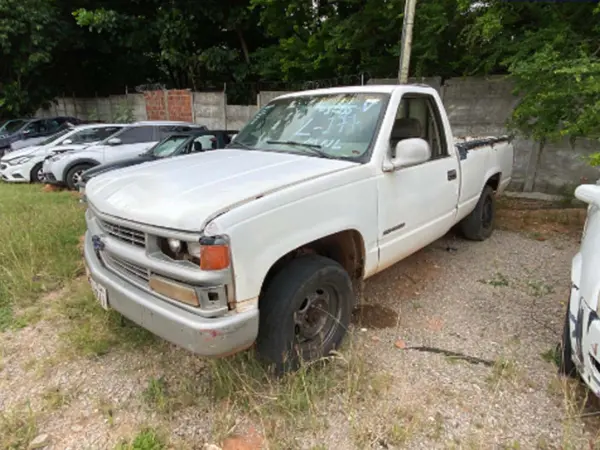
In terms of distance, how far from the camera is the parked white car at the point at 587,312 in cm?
212

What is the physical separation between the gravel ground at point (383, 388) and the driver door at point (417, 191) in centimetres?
68

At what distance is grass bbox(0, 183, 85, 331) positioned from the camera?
3.86m

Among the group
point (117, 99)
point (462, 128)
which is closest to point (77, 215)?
point (462, 128)

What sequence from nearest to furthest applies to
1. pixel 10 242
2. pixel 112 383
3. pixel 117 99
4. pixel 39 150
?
1. pixel 112 383
2. pixel 10 242
3. pixel 39 150
4. pixel 117 99

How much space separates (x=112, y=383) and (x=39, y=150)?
993 centimetres

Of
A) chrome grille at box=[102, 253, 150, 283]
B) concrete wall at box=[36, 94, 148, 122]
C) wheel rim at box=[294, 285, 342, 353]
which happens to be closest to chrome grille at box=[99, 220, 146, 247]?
chrome grille at box=[102, 253, 150, 283]

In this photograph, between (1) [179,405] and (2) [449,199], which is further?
(2) [449,199]

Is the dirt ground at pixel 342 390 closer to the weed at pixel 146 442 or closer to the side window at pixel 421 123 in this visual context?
the weed at pixel 146 442

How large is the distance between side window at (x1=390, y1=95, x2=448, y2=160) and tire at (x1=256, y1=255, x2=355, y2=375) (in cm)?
147

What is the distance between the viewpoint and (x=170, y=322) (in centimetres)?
223

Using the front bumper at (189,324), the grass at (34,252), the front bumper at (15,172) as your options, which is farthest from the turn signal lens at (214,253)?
the front bumper at (15,172)

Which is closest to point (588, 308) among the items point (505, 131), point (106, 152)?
point (505, 131)

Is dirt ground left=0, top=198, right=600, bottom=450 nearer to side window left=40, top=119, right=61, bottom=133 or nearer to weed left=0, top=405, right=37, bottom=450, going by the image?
weed left=0, top=405, right=37, bottom=450

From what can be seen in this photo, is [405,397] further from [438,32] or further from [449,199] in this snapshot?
[438,32]
